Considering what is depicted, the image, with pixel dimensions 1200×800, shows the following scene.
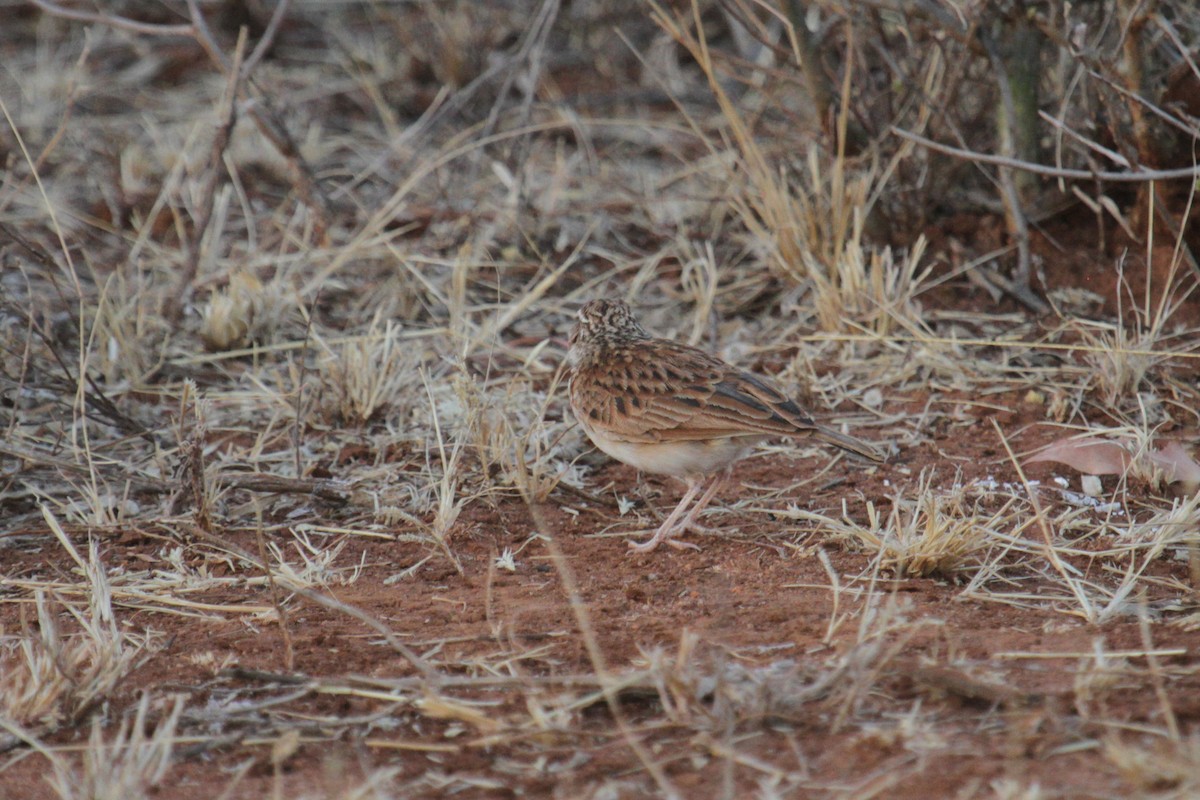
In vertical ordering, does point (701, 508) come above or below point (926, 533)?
below

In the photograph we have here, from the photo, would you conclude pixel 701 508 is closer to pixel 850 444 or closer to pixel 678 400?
pixel 678 400

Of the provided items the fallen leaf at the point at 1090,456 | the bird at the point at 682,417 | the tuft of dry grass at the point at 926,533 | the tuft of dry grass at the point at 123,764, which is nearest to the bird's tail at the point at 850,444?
the bird at the point at 682,417

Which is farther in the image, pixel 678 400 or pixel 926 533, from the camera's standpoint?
pixel 678 400

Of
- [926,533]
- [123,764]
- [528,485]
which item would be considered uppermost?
[926,533]

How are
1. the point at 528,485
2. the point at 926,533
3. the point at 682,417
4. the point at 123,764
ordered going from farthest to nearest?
the point at 528,485
the point at 682,417
the point at 926,533
the point at 123,764

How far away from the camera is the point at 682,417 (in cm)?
501

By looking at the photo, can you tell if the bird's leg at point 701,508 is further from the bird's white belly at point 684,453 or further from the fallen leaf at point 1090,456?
the fallen leaf at point 1090,456

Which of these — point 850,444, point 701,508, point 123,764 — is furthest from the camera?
point 701,508

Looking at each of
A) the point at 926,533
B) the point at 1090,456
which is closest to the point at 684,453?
the point at 926,533

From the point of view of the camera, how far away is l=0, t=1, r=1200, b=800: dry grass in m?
3.46

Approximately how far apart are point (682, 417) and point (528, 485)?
2.40 feet

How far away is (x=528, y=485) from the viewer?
17.5 feet

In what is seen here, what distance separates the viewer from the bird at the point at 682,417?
494 cm

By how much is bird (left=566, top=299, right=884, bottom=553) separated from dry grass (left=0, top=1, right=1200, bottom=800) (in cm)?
23
